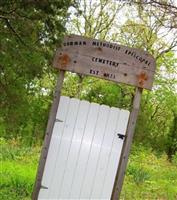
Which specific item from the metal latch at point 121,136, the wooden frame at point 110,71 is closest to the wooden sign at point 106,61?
the wooden frame at point 110,71

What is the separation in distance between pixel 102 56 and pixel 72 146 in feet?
4.83

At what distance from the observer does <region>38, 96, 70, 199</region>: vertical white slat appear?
7.54m

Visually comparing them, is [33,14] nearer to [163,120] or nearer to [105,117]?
[105,117]

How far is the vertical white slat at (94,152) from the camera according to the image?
7602mm

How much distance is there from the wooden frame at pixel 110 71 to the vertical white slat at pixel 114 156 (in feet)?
0.28

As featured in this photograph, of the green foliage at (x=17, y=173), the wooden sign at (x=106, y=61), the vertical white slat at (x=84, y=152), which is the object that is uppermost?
the wooden sign at (x=106, y=61)

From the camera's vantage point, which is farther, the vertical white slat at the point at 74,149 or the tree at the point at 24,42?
the vertical white slat at the point at 74,149

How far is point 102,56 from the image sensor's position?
7.52m

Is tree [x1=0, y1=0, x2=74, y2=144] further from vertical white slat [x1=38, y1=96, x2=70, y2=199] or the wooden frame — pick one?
vertical white slat [x1=38, y1=96, x2=70, y2=199]

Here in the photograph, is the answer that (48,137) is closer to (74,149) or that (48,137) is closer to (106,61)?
(74,149)

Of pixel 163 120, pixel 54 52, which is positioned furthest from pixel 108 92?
→ pixel 54 52

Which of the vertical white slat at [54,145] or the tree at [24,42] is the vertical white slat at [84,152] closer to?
the vertical white slat at [54,145]

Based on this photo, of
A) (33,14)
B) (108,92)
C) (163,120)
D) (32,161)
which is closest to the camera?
(33,14)

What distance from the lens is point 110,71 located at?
747 centimetres
